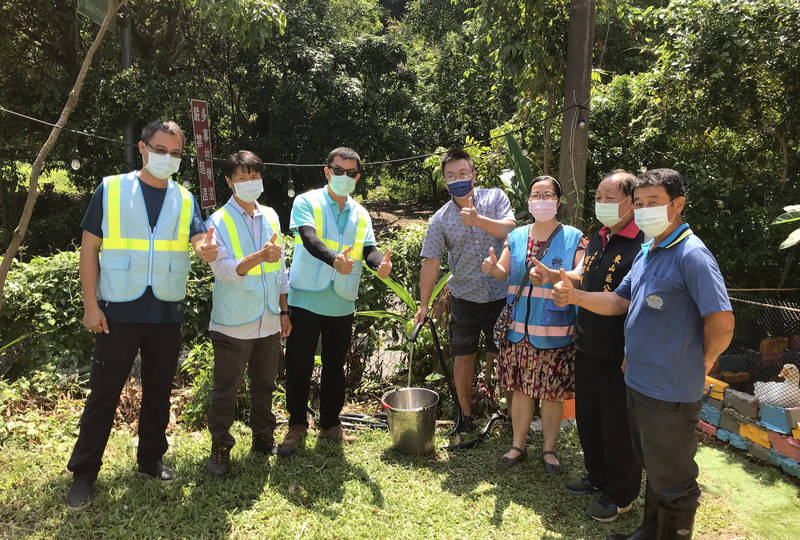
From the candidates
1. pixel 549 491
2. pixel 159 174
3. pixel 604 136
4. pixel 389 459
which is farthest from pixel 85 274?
pixel 604 136

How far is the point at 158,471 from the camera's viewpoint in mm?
3266

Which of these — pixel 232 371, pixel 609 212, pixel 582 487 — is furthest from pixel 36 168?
pixel 582 487

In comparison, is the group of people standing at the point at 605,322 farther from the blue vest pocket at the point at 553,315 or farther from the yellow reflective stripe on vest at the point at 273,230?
the yellow reflective stripe on vest at the point at 273,230

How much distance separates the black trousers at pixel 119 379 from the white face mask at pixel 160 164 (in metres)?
0.84

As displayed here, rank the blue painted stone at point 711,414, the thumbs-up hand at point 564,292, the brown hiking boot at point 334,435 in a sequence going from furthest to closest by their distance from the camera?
1. the blue painted stone at point 711,414
2. the brown hiking boot at point 334,435
3. the thumbs-up hand at point 564,292

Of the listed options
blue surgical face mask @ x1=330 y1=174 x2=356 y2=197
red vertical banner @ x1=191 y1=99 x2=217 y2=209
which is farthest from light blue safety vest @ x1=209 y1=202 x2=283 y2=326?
red vertical banner @ x1=191 y1=99 x2=217 y2=209

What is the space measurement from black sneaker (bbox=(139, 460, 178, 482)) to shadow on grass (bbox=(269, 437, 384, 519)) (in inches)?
23.3

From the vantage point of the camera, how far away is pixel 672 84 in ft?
21.0

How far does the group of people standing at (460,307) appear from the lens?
242cm

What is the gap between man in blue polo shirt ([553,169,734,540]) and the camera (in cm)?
230

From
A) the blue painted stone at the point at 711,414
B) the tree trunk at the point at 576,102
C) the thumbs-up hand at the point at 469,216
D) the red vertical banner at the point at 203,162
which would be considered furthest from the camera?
the red vertical banner at the point at 203,162

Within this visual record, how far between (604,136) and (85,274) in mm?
6256

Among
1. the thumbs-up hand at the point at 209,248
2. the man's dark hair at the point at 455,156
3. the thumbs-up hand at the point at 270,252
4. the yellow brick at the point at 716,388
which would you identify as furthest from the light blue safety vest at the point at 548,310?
the thumbs-up hand at the point at 209,248

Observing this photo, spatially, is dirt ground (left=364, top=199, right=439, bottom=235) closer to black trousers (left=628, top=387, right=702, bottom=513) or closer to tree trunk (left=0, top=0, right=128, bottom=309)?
tree trunk (left=0, top=0, right=128, bottom=309)
